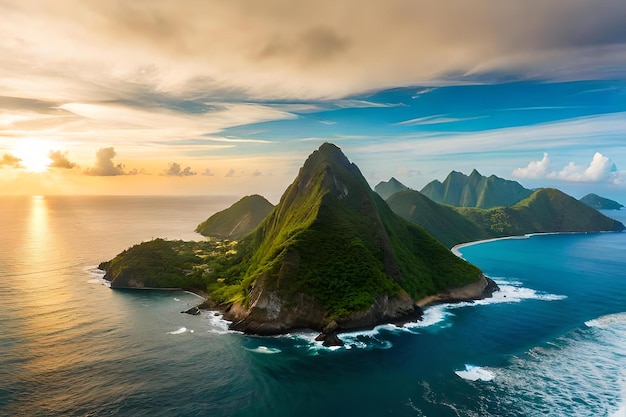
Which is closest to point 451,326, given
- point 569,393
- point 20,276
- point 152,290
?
point 569,393

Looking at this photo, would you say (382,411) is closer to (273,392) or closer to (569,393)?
(273,392)

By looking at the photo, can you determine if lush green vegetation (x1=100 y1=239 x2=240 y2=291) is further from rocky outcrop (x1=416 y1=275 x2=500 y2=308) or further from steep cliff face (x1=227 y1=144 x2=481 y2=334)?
rocky outcrop (x1=416 y1=275 x2=500 y2=308)

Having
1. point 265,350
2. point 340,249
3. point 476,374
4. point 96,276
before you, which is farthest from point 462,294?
point 96,276

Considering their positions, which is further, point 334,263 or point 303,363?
point 334,263

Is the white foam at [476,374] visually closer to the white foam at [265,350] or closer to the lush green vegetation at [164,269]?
the white foam at [265,350]

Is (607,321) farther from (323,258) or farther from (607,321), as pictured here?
(323,258)

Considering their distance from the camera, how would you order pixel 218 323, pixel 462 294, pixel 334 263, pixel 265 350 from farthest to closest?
pixel 462 294
pixel 334 263
pixel 218 323
pixel 265 350

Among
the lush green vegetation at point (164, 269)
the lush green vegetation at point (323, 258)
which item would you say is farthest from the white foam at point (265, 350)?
the lush green vegetation at point (164, 269)
